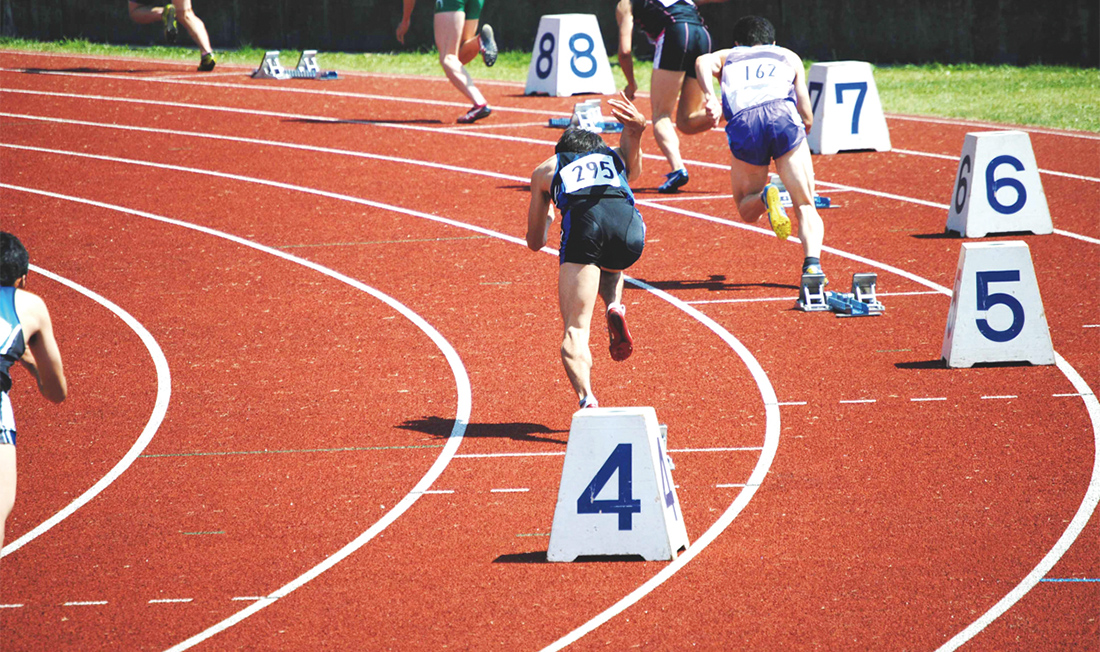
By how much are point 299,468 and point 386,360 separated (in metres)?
1.92

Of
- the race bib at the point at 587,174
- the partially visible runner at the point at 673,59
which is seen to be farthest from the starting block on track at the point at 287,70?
the race bib at the point at 587,174

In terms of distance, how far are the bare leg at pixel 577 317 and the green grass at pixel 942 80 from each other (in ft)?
36.2

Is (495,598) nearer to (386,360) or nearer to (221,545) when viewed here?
(221,545)

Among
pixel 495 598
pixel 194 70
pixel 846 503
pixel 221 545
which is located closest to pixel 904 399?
pixel 846 503

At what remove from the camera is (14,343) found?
516 cm

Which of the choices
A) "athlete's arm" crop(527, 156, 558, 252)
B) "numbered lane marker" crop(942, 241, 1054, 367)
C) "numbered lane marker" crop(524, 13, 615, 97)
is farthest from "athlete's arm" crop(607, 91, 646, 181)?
"numbered lane marker" crop(524, 13, 615, 97)

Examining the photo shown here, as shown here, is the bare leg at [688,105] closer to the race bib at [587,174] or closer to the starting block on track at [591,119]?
the starting block on track at [591,119]

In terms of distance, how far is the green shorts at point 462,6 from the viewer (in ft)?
53.3

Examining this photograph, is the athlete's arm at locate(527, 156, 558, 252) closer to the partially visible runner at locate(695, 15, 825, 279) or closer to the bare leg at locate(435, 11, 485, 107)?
the partially visible runner at locate(695, 15, 825, 279)

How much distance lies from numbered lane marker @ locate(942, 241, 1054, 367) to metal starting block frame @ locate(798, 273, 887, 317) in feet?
3.84

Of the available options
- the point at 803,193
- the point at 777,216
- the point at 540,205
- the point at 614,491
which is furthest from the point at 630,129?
the point at 614,491

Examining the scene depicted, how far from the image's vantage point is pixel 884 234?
12.0m

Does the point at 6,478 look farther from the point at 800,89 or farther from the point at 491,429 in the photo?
the point at 800,89

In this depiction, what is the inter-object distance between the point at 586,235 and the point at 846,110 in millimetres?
8856
